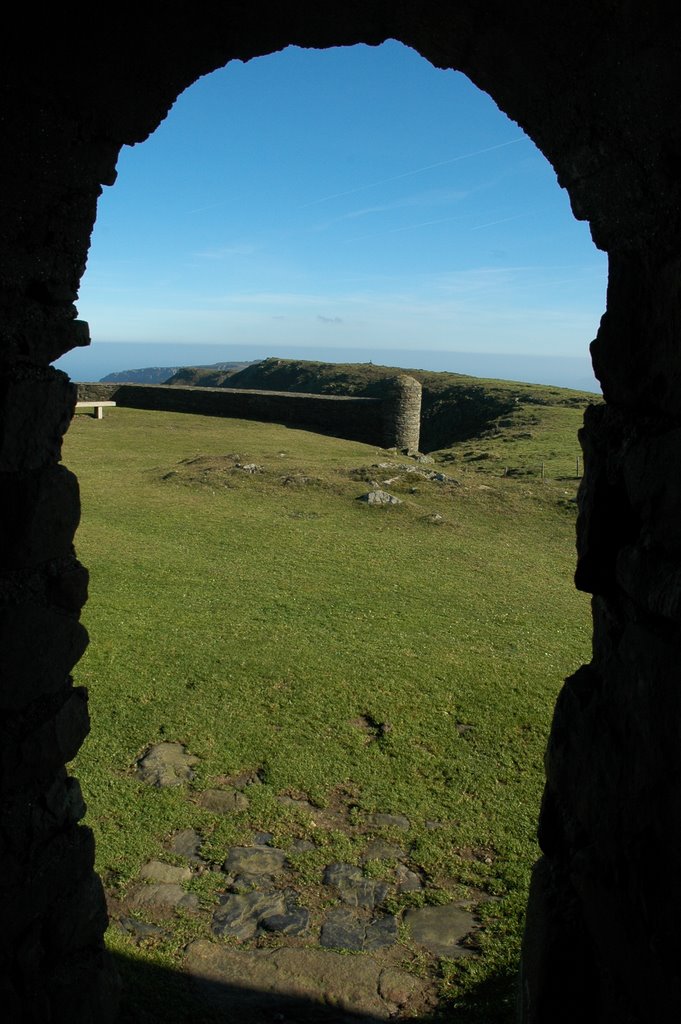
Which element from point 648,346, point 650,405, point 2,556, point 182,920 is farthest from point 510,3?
point 182,920

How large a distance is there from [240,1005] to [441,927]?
1155mm

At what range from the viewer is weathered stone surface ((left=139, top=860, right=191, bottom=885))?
15.1 ft

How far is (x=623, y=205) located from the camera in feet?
8.64

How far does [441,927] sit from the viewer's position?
4312mm

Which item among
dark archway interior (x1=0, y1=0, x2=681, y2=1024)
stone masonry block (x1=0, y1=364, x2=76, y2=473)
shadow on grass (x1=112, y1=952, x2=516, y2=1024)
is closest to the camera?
dark archway interior (x1=0, y1=0, x2=681, y2=1024)

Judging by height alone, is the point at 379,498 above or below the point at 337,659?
above

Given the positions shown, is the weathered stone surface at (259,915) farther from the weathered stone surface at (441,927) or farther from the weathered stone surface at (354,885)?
the weathered stone surface at (441,927)

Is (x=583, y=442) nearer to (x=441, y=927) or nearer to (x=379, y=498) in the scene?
(x=441, y=927)

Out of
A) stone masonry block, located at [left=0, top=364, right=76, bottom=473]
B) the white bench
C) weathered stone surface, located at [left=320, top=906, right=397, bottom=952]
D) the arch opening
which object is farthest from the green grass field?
the white bench

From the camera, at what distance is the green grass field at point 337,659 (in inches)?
200

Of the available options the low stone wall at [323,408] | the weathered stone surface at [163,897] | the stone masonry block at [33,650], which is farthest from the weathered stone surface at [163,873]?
the low stone wall at [323,408]

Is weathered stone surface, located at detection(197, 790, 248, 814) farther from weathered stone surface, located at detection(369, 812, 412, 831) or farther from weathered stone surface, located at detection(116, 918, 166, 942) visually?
weathered stone surface, located at detection(116, 918, 166, 942)

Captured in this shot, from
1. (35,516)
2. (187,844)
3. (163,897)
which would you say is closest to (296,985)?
(163,897)

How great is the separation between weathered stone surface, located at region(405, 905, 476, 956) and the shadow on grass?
290mm
